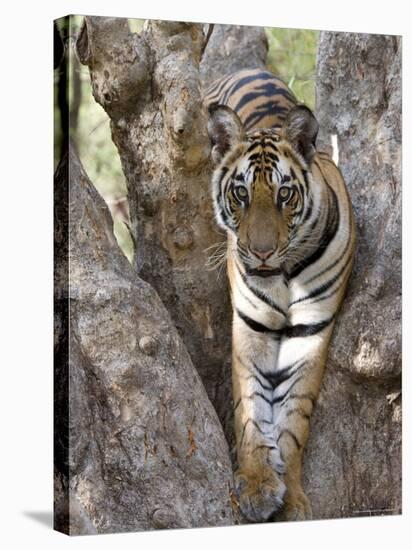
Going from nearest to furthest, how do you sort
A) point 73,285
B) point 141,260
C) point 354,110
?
point 73,285 < point 141,260 < point 354,110

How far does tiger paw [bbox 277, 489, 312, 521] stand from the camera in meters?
5.61

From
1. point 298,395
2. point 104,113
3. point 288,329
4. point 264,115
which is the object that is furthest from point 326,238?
point 104,113

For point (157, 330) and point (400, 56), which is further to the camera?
point (400, 56)

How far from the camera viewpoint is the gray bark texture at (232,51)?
5824 millimetres

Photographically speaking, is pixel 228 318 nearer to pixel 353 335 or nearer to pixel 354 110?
pixel 353 335

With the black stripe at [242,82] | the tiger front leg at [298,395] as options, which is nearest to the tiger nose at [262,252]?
the tiger front leg at [298,395]

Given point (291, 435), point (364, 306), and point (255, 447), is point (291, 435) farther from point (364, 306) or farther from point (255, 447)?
point (364, 306)

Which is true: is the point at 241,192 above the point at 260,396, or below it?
above

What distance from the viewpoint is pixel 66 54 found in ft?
17.2

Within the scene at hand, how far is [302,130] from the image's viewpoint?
5.62 meters

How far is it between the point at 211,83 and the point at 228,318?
1.15 m

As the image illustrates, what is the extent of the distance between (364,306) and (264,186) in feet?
2.60
